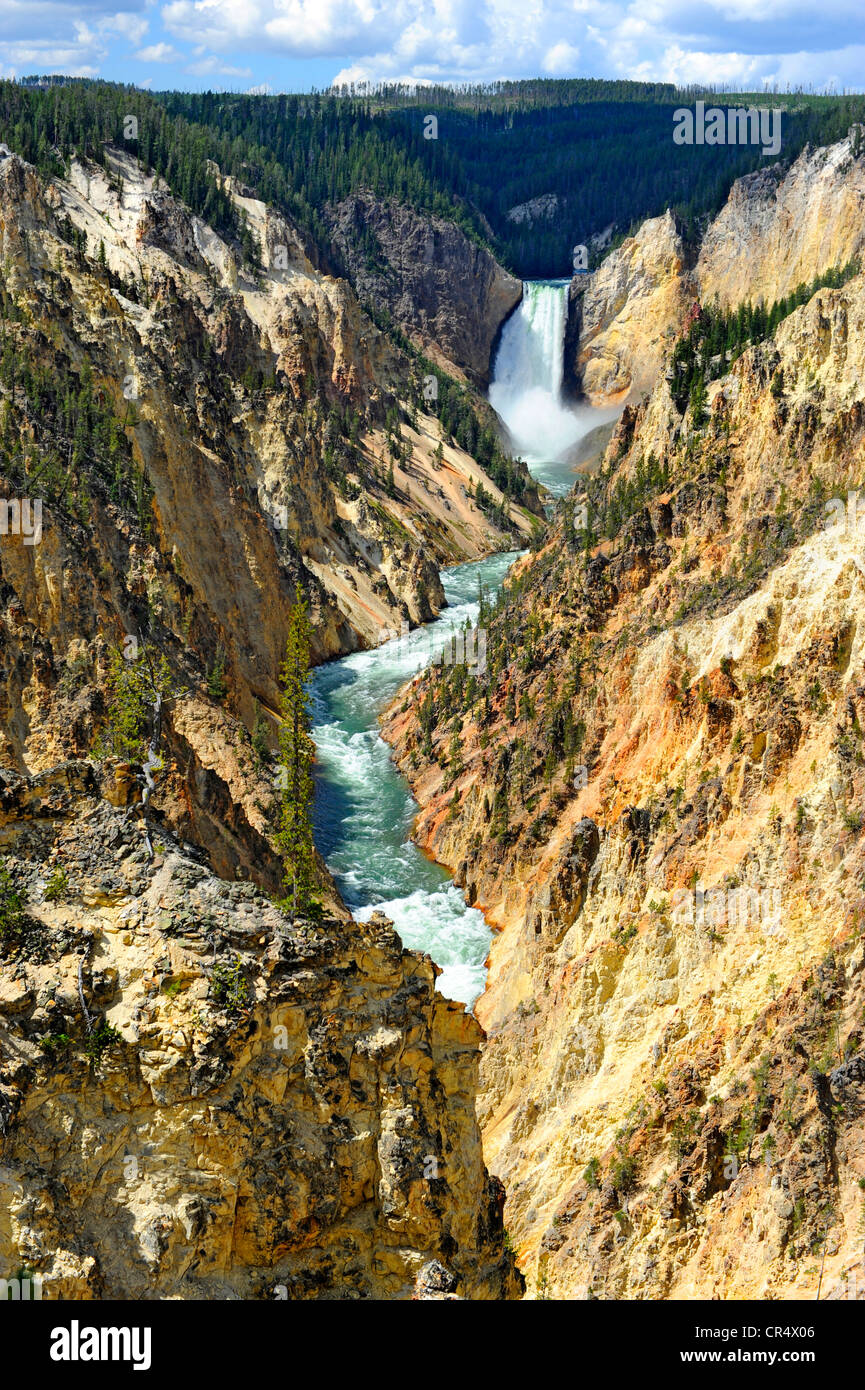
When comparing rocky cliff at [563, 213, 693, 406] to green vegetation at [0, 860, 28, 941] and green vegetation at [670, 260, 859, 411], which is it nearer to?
green vegetation at [670, 260, 859, 411]

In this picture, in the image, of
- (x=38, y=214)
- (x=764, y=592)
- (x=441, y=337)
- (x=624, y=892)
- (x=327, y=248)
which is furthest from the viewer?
(x=441, y=337)

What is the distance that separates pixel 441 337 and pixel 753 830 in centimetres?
13249

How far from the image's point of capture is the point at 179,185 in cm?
11425

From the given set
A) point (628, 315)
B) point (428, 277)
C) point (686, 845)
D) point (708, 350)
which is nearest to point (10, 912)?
point (686, 845)

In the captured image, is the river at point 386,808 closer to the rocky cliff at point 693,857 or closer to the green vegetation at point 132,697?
the rocky cliff at point 693,857

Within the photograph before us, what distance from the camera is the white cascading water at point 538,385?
152 m

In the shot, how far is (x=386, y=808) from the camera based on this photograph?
58031 mm

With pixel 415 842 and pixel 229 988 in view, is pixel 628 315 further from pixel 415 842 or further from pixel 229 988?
pixel 229 988

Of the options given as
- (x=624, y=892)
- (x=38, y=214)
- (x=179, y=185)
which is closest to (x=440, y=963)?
(x=624, y=892)

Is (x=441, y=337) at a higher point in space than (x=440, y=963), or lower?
higher

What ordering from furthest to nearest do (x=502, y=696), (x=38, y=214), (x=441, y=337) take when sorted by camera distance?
(x=441, y=337)
(x=38, y=214)
(x=502, y=696)

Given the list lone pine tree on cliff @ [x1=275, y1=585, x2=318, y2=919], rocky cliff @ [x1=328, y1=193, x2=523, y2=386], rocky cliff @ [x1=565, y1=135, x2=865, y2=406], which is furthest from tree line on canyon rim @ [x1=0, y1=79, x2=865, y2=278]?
lone pine tree on cliff @ [x1=275, y1=585, x2=318, y2=919]

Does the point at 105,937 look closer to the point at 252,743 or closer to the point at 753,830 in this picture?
the point at 753,830

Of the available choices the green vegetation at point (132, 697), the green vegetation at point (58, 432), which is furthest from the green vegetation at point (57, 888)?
the green vegetation at point (58, 432)
